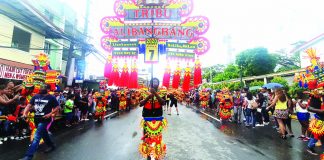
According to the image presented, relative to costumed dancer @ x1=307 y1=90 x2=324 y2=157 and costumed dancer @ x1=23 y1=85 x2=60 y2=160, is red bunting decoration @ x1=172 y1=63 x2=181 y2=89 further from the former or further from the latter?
costumed dancer @ x1=307 y1=90 x2=324 y2=157

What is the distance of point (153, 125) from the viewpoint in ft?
16.0

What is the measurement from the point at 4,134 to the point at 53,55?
14887 mm

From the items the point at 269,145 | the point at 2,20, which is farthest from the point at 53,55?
the point at 269,145

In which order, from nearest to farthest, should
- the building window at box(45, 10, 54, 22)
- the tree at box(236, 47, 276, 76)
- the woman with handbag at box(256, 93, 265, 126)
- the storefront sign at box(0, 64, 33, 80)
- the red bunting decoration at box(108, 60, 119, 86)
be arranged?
the red bunting decoration at box(108, 60, 119, 86)
the woman with handbag at box(256, 93, 265, 126)
the storefront sign at box(0, 64, 33, 80)
the building window at box(45, 10, 54, 22)
the tree at box(236, 47, 276, 76)

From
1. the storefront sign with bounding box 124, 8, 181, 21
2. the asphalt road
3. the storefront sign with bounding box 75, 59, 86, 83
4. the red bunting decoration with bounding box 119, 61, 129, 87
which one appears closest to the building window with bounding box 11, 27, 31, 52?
the storefront sign with bounding box 75, 59, 86, 83

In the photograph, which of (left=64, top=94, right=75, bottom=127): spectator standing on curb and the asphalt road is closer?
the asphalt road

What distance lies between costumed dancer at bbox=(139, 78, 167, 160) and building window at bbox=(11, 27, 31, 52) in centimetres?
1322

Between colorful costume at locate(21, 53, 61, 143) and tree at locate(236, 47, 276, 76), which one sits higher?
tree at locate(236, 47, 276, 76)

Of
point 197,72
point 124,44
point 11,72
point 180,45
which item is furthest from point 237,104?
point 11,72

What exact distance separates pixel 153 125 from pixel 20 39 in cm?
1448

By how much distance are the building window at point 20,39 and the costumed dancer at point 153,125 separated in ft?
43.4

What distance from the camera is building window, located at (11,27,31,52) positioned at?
1422cm

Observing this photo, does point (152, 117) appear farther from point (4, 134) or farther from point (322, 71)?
point (4, 134)

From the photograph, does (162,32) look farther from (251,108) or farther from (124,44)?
(251,108)
